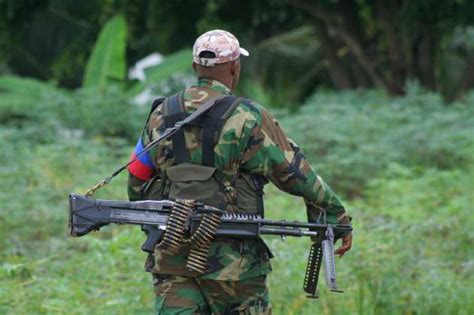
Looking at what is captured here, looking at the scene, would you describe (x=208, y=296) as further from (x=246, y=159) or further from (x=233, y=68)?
(x=233, y=68)

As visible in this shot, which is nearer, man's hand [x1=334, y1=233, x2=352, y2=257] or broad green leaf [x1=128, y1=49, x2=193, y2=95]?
man's hand [x1=334, y1=233, x2=352, y2=257]

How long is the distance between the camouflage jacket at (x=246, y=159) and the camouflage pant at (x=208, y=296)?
61 mm

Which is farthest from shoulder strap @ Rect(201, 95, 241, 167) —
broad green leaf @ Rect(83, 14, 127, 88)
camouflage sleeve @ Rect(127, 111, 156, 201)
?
broad green leaf @ Rect(83, 14, 127, 88)

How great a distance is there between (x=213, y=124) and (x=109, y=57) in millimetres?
12263

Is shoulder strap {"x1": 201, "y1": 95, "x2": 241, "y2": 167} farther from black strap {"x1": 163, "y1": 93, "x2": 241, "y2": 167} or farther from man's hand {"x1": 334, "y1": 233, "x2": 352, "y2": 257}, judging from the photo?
man's hand {"x1": 334, "y1": 233, "x2": 352, "y2": 257}

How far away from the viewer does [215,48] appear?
17.5 feet

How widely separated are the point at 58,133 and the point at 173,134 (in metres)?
9.46

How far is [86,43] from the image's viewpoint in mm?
20312

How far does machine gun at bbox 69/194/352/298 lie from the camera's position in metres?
5.20

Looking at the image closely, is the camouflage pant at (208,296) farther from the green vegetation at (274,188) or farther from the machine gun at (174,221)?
the green vegetation at (274,188)

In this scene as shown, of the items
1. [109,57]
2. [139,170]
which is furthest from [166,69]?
[139,170]

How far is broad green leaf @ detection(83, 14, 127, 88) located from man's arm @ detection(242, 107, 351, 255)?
11982 millimetres

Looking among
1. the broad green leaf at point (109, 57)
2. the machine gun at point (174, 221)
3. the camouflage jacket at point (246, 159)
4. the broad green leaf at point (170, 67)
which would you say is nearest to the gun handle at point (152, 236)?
the machine gun at point (174, 221)

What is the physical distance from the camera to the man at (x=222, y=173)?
5262 mm
